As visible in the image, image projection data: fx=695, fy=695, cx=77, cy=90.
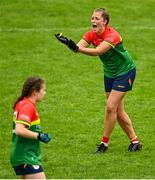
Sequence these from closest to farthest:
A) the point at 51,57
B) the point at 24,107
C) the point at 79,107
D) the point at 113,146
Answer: the point at 24,107, the point at 113,146, the point at 79,107, the point at 51,57

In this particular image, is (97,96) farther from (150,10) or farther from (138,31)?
(150,10)

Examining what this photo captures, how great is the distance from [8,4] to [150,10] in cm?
473

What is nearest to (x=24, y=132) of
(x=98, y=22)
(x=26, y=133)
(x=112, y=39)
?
(x=26, y=133)

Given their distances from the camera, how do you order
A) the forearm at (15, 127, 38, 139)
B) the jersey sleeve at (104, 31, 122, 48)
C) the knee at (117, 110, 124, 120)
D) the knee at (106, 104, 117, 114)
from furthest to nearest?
the knee at (117, 110, 124, 120), the knee at (106, 104, 117, 114), the jersey sleeve at (104, 31, 122, 48), the forearm at (15, 127, 38, 139)

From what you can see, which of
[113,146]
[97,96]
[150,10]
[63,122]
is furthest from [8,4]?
[113,146]

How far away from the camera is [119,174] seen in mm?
9695

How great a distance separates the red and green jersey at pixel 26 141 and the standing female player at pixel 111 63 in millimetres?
2601

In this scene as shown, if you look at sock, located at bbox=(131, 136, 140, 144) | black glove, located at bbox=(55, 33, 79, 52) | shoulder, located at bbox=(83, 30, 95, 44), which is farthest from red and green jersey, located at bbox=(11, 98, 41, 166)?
sock, located at bbox=(131, 136, 140, 144)

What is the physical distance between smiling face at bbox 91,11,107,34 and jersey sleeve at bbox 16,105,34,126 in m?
3.08

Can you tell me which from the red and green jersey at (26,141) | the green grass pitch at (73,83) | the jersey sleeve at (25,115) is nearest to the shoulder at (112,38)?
the green grass pitch at (73,83)

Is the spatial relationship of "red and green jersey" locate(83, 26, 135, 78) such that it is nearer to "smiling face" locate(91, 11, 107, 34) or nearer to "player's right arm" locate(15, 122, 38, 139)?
"smiling face" locate(91, 11, 107, 34)

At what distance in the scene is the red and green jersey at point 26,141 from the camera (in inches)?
303

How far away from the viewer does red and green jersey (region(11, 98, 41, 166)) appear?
7.69m

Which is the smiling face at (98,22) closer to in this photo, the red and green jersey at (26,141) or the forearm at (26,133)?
the red and green jersey at (26,141)
